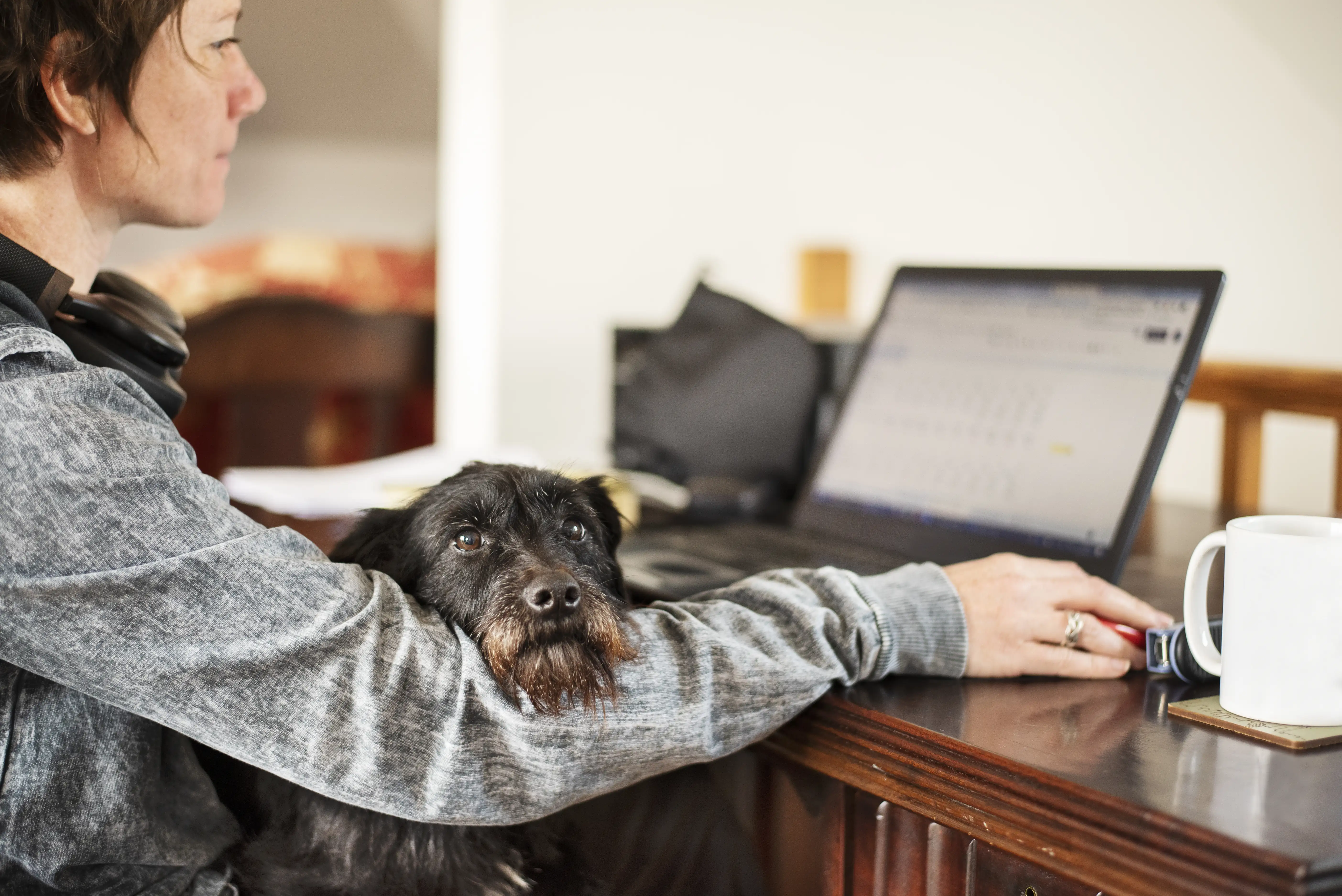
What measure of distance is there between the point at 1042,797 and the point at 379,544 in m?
0.59

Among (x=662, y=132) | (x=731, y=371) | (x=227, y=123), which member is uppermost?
(x=662, y=132)

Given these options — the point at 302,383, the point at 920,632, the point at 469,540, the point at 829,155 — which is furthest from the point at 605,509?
the point at 829,155

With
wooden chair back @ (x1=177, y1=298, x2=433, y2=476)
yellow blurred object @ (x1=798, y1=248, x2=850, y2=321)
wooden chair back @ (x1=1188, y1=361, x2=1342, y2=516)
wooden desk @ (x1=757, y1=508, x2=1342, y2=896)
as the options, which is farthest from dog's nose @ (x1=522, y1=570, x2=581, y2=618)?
yellow blurred object @ (x1=798, y1=248, x2=850, y2=321)

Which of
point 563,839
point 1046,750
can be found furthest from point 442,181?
point 1046,750

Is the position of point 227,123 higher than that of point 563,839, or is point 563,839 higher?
point 227,123

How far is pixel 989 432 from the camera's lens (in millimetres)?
1343

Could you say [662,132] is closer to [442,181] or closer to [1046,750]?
[442,181]

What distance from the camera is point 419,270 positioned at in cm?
348

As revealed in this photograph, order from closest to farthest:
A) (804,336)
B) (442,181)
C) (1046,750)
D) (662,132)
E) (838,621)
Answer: (1046,750)
(838,621)
(804,336)
(442,181)
(662,132)

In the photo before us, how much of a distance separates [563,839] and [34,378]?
57 cm

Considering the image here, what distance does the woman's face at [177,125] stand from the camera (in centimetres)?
99

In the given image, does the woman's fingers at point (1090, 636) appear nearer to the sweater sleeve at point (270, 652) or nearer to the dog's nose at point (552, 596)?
the sweater sleeve at point (270, 652)

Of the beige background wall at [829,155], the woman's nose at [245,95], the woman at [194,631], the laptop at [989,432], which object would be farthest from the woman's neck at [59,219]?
the beige background wall at [829,155]

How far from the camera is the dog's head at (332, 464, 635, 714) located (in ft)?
2.86
